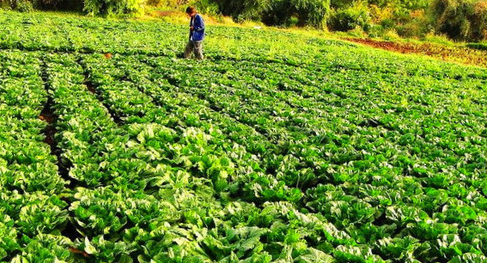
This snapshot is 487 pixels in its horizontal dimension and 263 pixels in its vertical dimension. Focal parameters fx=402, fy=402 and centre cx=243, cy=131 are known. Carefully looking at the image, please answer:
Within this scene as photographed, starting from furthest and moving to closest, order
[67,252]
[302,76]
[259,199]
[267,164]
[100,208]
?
[302,76] < [267,164] < [259,199] < [100,208] < [67,252]

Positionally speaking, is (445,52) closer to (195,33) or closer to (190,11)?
(195,33)

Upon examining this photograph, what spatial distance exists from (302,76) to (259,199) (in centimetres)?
993

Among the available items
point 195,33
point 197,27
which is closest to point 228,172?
point 197,27

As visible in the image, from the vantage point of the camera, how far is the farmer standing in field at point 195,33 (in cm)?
1525

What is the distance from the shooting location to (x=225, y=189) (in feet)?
17.4

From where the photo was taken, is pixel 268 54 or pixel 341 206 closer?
pixel 341 206

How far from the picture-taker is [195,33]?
1549 centimetres

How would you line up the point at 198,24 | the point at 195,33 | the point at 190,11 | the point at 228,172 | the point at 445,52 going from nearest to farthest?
1. the point at 228,172
2. the point at 190,11
3. the point at 198,24
4. the point at 195,33
5. the point at 445,52

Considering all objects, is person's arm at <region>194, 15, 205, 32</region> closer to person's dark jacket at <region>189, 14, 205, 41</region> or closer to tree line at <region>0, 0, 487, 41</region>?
person's dark jacket at <region>189, 14, 205, 41</region>

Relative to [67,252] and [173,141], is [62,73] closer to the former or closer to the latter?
[173,141]

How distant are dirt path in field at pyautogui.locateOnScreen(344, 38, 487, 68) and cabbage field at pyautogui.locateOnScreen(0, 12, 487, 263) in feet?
57.2

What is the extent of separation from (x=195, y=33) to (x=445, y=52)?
22.5 meters

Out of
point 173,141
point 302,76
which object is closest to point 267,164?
point 173,141

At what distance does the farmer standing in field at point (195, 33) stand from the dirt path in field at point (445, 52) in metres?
18.6
